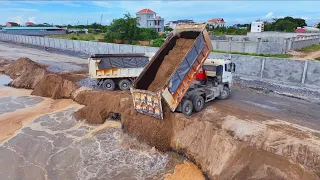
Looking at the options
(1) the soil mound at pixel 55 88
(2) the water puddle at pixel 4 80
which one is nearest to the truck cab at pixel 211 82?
(1) the soil mound at pixel 55 88

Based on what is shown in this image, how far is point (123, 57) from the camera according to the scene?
17.1 meters

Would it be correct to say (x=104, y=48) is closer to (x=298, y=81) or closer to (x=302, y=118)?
(x=298, y=81)

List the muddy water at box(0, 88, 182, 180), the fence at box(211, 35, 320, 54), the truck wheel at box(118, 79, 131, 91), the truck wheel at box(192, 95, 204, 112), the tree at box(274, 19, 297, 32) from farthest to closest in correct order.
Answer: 1. the tree at box(274, 19, 297, 32)
2. the fence at box(211, 35, 320, 54)
3. the truck wheel at box(118, 79, 131, 91)
4. the truck wheel at box(192, 95, 204, 112)
5. the muddy water at box(0, 88, 182, 180)

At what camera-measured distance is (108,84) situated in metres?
17.2

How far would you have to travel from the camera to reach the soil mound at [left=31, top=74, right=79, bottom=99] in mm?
17844

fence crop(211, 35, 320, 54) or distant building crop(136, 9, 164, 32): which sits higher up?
distant building crop(136, 9, 164, 32)

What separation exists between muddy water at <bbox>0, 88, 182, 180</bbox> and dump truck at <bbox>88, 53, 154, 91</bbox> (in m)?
3.54

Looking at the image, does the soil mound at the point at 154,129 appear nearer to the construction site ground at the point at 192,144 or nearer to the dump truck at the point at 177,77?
the construction site ground at the point at 192,144

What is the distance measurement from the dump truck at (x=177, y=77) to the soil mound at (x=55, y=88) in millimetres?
8046

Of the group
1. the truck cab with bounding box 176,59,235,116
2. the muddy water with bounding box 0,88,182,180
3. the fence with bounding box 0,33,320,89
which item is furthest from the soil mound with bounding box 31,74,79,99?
the fence with bounding box 0,33,320,89

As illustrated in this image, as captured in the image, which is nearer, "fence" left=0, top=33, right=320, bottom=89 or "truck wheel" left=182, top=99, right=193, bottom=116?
"truck wheel" left=182, top=99, right=193, bottom=116

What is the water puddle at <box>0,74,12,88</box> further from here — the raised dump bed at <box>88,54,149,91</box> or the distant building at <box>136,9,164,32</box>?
the distant building at <box>136,9,164,32</box>

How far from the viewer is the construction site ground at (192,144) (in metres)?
8.58

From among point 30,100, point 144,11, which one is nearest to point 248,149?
point 30,100
